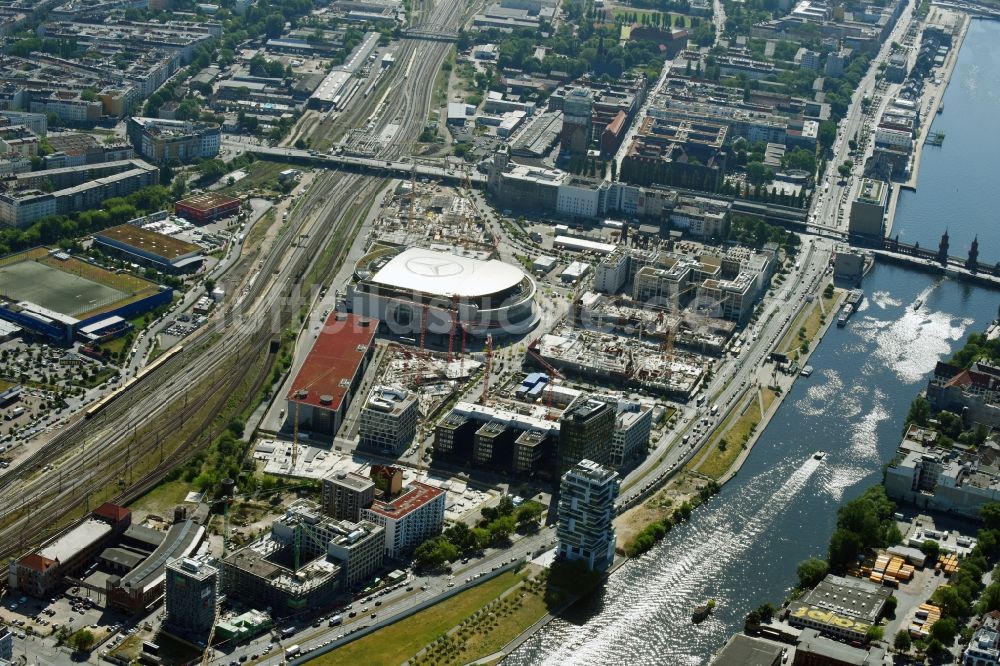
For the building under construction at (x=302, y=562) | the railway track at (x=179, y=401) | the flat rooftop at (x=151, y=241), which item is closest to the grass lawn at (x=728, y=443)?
the building under construction at (x=302, y=562)

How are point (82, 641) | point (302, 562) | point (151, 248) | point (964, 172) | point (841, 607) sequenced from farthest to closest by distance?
point (964, 172) < point (151, 248) < point (302, 562) < point (841, 607) < point (82, 641)

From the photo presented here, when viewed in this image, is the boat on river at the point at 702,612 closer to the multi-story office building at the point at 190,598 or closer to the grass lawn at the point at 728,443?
the grass lawn at the point at 728,443

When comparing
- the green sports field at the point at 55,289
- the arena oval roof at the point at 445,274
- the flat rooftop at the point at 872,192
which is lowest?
the green sports field at the point at 55,289


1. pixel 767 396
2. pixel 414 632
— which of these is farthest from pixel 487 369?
pixel 414 632

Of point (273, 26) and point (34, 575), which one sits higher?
point (273, 26)

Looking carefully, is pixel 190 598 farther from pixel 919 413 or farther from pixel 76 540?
pixel 919 413

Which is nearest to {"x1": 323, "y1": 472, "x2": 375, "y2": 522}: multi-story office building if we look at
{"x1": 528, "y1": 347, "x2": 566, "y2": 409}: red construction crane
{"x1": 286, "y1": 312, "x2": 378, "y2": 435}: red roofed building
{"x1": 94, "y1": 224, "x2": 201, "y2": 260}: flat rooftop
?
{"x1": 286, "y1": 312, "x2": 378, "y2": 435}: red roofed building
